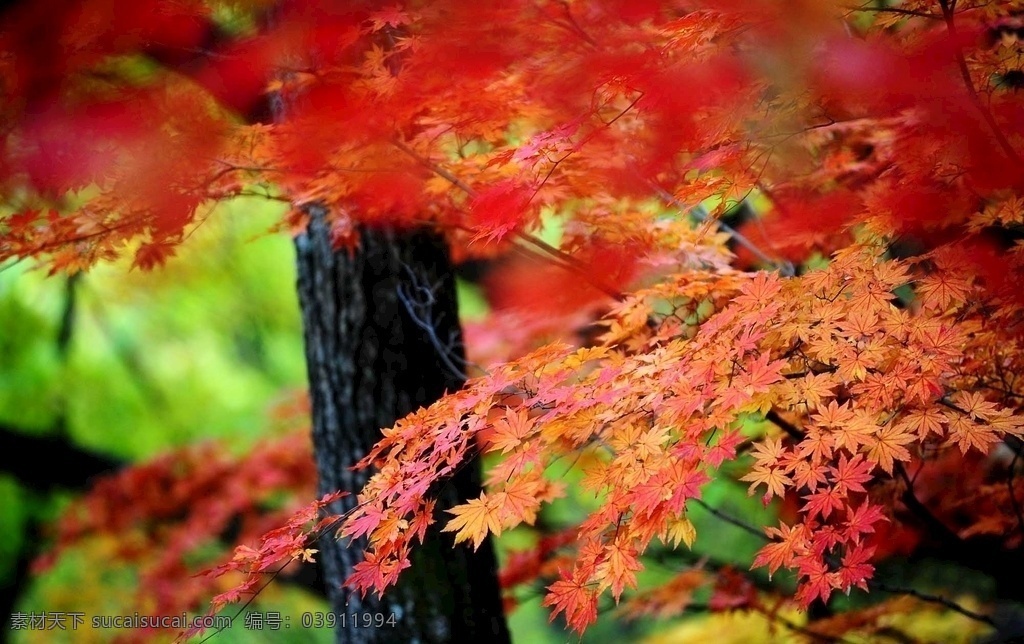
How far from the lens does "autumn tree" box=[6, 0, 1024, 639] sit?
67.3 inches

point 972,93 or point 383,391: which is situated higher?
point 972,93

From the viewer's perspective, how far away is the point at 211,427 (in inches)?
249

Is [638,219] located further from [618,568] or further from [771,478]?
[618,568]

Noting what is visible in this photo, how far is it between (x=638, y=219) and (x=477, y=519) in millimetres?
1185

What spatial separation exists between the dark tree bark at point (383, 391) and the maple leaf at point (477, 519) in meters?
1.19

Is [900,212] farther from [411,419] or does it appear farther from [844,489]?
[411,419]

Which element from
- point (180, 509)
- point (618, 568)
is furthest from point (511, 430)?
point (180, 509)

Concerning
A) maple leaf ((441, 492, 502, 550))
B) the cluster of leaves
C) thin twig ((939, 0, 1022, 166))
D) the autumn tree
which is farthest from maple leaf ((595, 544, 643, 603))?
the cluster of leaves

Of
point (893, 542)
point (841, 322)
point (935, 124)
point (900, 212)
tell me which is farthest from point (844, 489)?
point (893, 542)

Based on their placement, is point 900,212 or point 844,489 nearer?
point 844,489

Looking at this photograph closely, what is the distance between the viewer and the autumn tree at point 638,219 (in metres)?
1.71

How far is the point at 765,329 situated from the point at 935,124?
65 centimetres

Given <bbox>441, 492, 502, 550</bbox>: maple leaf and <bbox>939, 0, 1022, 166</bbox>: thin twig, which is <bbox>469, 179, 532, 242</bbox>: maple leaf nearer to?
<bbox>441, 492, 502, 550</bbox>: maple leaf

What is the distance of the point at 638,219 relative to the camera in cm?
253
